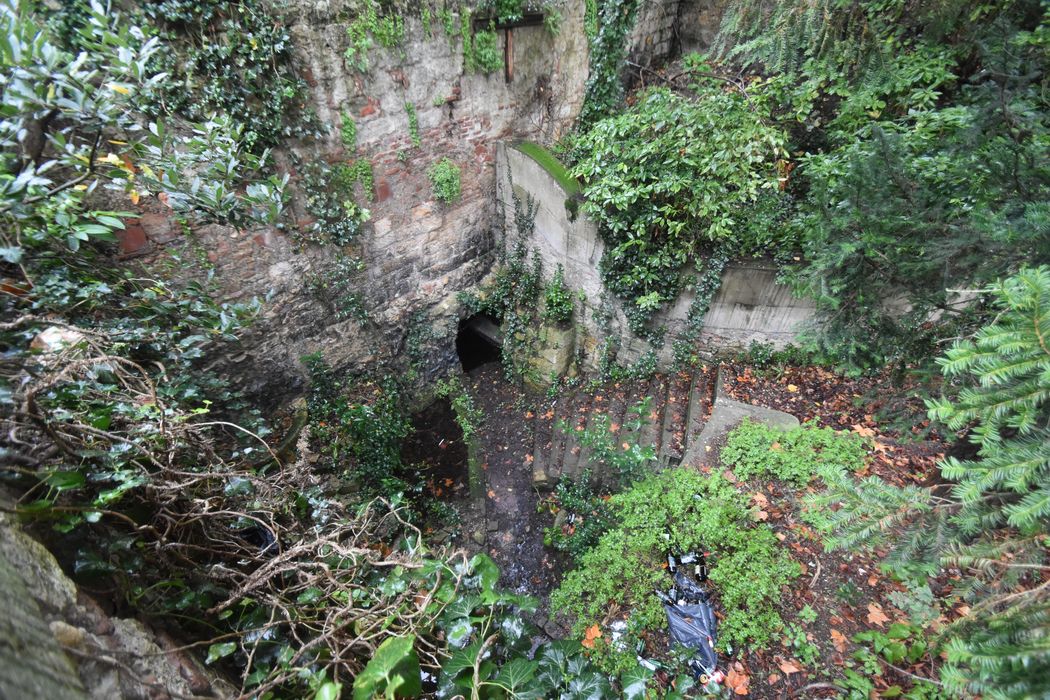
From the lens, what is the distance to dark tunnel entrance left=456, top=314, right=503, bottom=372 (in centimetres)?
803

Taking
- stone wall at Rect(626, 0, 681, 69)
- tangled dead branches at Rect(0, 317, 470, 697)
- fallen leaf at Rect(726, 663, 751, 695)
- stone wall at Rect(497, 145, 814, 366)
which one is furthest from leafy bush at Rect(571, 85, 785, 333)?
tangled dead branches at Rect(0, 317, 470, 697)

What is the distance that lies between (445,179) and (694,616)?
5.68 meters

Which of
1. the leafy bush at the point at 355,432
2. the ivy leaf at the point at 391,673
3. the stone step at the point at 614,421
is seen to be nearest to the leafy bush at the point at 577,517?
the stone step at the point at 614,421

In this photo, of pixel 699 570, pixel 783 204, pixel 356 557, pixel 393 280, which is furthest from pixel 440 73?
pixel 699 570

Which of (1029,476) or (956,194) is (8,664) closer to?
(1029,476)

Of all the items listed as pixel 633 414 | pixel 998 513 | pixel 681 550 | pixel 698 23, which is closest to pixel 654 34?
pixel 698 23

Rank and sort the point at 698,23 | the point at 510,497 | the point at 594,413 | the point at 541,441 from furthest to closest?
the point at 698,23 → the point at 541,441 → the point at 594,413 → the point at 510,497

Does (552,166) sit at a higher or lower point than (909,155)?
lower

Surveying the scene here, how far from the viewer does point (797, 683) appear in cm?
311

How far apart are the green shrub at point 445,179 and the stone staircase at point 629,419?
340 centimetres

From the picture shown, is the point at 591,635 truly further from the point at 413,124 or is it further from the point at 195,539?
the point at 413,124

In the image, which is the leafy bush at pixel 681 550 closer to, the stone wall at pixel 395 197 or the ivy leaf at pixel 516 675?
the ivy leaf at pixel 516 675

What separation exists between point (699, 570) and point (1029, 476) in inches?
105

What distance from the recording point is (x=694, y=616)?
137 inches
